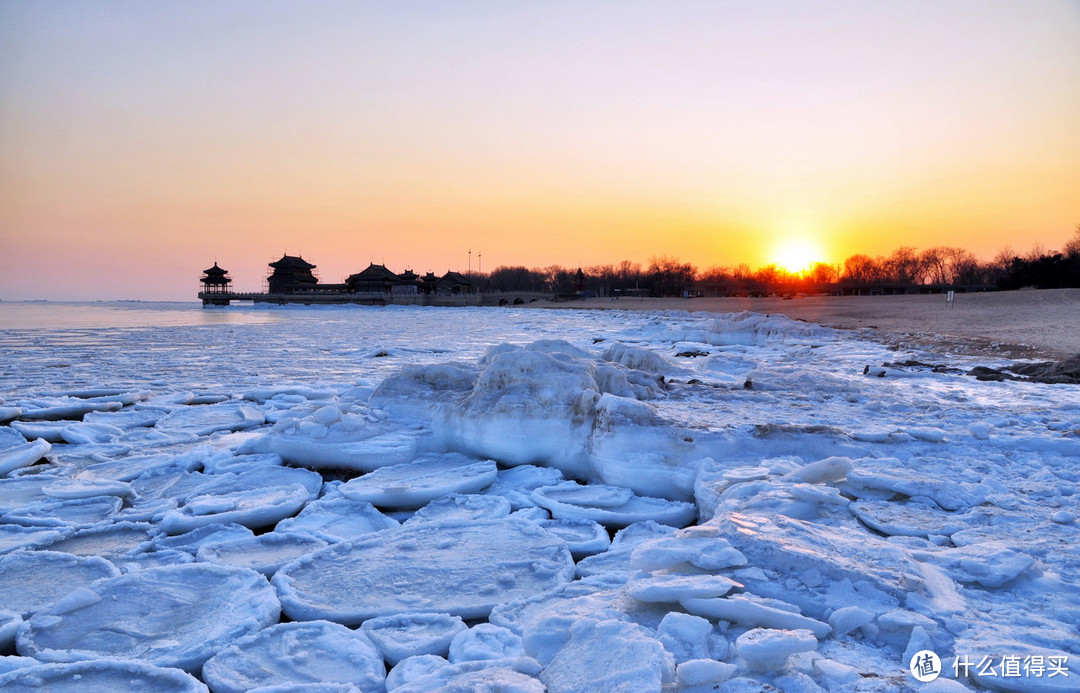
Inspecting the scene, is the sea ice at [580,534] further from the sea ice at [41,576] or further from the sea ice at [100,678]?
the sea ice at [41,576]

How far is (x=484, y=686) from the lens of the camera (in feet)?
5.34

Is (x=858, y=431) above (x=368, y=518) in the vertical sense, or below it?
above

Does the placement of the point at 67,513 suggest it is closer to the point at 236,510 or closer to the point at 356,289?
the point at 236,510

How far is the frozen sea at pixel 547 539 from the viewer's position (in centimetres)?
178

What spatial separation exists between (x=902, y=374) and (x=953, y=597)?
565cm

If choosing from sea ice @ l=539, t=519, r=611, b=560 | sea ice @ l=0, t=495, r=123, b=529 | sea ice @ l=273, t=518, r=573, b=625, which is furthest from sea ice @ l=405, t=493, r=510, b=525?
sea ice @ l=0, t=495, r=123, b=529

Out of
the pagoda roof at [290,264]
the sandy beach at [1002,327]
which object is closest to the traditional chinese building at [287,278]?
the pagoda roof at [290,264]

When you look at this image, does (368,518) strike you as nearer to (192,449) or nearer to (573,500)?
(573,500)

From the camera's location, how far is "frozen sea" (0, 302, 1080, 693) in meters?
1.78

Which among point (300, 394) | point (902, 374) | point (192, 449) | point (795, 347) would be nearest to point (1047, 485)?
point (902, 374)

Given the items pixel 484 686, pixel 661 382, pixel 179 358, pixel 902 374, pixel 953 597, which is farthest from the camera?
pixel 179 358

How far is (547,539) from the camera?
9.46 feet

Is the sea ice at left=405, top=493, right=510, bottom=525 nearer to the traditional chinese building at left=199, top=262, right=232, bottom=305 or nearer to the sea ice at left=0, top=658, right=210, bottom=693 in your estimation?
the sea ice at left=0, top=658, right=210, bottom=693

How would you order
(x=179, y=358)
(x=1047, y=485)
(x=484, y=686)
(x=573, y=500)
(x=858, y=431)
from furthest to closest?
1. (x=179, y=358)
2. (x=858, y=431)
3. (x=573, y=500)
4. (x=1047, y=485)
5. (x=484, y=686)
